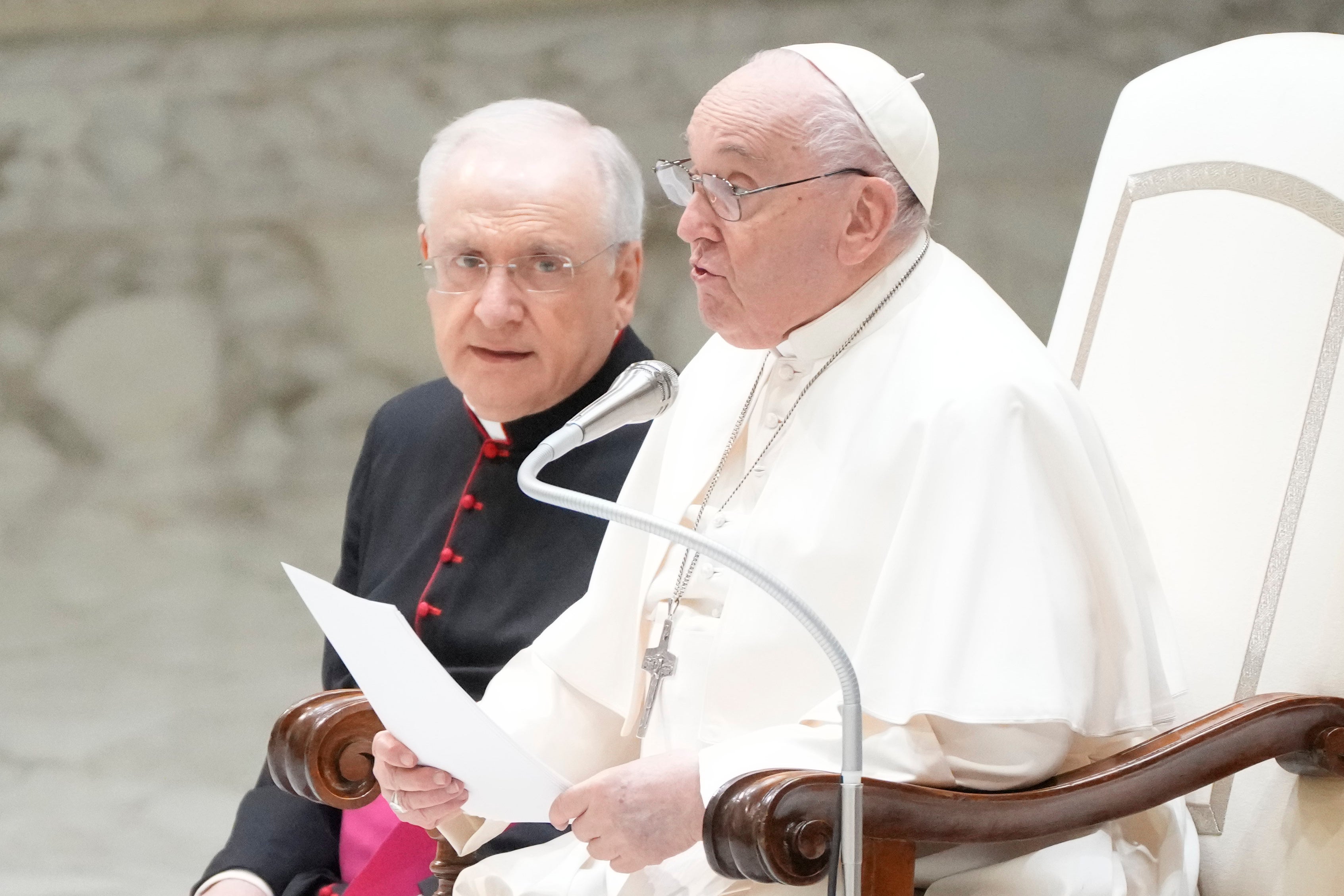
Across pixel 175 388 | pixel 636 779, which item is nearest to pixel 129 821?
pixel 175 388

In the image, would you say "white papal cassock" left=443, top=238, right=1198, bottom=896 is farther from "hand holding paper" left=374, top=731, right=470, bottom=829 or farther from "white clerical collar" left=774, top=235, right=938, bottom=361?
"hand holding paper" left=374, top=731, right=470, bottom=829

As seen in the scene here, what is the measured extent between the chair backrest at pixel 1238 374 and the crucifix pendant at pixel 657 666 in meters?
0.77

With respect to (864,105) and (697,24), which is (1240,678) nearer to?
(864,105)

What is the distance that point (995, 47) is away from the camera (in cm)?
533

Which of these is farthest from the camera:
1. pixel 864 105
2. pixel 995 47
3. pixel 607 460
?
pixel 995 47

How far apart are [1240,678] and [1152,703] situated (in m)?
0.30

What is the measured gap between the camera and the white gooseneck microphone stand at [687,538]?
1.57 meters

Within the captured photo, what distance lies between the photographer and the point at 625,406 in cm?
175

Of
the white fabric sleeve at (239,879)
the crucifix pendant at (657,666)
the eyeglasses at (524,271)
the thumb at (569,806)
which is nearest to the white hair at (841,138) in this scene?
the crucifix pendant at (657,666)

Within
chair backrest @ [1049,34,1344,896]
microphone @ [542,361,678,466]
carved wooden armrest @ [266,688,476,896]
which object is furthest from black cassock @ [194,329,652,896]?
microphone @ [542,361,678,466]

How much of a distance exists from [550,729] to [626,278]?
1.01 m

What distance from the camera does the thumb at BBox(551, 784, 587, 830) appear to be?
1914 millimetres

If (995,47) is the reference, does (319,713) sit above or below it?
below

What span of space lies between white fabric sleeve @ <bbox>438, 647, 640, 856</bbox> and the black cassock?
1.18ft
